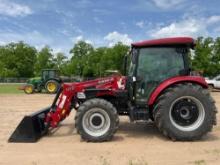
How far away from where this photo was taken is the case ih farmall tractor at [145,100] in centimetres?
847

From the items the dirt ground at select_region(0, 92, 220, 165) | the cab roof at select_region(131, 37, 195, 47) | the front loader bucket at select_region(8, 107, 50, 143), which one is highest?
the cab roof at select_region(131, 37, 195, 47)

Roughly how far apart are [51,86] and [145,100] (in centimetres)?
2126

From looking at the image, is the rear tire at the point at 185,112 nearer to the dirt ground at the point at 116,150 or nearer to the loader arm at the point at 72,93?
the dirt ground at the point at 116,150

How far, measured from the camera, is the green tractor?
29.3 m

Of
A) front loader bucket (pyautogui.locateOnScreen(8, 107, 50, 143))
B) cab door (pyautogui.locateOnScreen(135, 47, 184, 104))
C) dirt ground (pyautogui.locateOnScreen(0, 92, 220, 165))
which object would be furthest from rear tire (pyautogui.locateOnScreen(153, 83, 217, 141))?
front loader bucket (pyautogui.locateOnScreen(8, 107, 50, 143))

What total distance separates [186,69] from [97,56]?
70.5m

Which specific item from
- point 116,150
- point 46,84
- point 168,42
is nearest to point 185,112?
point 168,42

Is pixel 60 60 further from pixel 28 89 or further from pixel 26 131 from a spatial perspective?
pixel 26 131

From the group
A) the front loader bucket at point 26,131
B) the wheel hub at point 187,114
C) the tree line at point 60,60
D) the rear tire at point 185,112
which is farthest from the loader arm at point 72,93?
the tree line at point 60,60

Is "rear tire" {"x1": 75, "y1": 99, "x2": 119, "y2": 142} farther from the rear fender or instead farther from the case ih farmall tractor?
the rear fender

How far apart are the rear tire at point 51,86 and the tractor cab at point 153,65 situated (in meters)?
20.8

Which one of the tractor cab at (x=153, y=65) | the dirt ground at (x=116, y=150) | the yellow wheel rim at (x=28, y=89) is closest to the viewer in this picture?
the dirt ground at (x=116, y=150)

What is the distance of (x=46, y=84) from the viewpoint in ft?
97.2

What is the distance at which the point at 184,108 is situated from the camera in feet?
28.3
